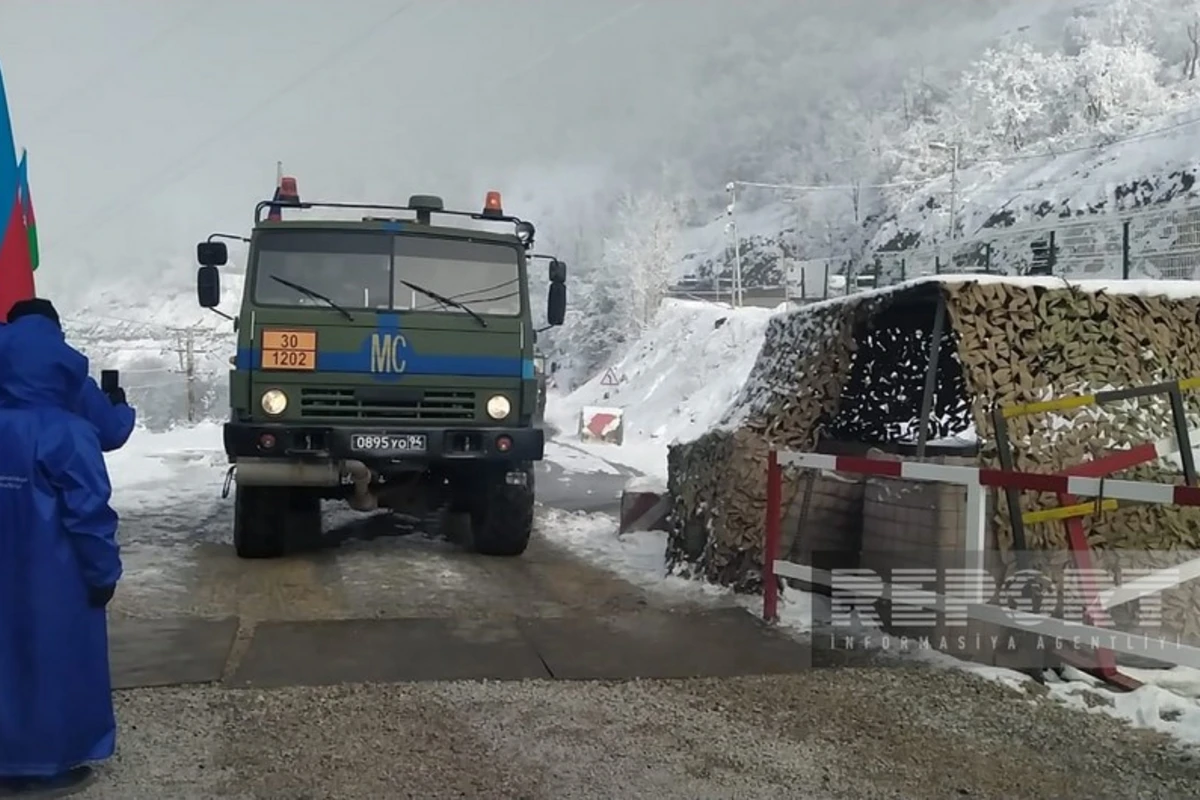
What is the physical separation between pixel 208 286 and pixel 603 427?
16.7 metres

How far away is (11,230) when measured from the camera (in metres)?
5.66

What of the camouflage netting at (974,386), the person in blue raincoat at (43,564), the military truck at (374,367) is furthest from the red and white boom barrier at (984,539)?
the person in blue raincoat at (43,564)

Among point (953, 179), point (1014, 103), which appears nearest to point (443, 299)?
point (953, 179)

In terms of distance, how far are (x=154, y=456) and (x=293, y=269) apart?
451 inches

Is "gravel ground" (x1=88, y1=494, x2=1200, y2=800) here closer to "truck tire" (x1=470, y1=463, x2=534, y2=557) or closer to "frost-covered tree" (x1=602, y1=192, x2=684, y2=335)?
"truck tire" (x1=470, y1=463, x2=534, y2=557)

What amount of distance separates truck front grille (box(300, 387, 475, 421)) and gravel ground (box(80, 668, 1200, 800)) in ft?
10.5

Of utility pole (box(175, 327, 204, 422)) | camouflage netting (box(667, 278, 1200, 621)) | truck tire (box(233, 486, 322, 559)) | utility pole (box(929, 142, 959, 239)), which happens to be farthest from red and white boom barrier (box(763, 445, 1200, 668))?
utility pole (box(929, 142, 959, 239))

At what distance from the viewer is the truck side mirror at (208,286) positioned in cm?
851

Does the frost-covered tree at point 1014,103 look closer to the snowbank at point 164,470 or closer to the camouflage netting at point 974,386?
the snowbank at point 164,470

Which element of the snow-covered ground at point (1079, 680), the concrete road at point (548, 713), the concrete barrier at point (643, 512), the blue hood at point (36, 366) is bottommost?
the concrete road at point (548, 713)

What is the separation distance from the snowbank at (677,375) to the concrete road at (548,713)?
1772 centimetres

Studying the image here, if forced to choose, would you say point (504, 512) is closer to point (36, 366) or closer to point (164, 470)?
point (36, 366)

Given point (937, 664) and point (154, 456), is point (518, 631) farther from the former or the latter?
point (154, 456)

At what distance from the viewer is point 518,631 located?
6082 mm
